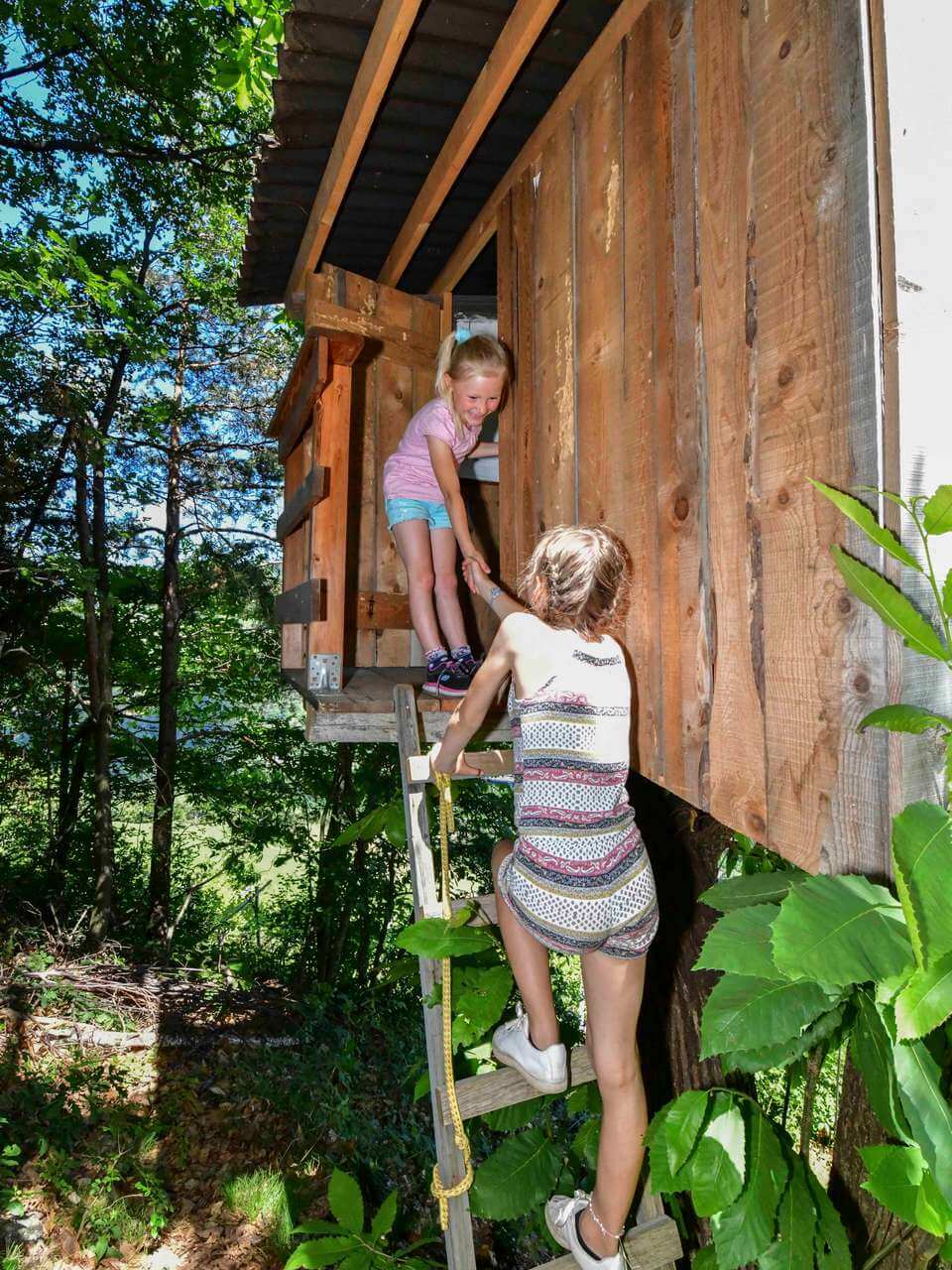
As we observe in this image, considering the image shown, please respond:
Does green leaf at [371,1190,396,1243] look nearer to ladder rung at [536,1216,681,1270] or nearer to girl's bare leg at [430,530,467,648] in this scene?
ladder rung at [536,1216,681,1270]

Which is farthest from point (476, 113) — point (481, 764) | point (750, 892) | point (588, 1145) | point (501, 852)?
point (588, 1145)

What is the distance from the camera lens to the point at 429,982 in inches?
95.7

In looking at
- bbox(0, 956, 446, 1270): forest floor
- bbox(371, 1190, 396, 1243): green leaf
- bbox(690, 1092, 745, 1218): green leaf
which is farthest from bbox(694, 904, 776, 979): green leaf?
bbox(0, 956, 446, 1270): forest floor

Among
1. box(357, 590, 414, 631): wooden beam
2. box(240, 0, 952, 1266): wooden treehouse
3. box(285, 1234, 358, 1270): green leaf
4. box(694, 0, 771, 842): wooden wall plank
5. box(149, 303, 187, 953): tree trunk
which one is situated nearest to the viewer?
box(240, 0, 952, 1266): wooden treehouse

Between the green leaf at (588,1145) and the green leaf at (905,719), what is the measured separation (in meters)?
1.92

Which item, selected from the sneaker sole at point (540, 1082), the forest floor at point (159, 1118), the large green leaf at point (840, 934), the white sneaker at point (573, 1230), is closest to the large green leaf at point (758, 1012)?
the large green leaf at point (840, 934)

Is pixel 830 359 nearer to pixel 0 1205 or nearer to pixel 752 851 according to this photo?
pixel 752 851

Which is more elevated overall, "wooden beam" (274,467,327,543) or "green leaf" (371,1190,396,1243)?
"wooden beam" (274,467,327,543)

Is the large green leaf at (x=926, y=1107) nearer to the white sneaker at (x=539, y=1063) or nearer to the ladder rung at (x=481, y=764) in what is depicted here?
the white sneaker at (x=539, y=1063)

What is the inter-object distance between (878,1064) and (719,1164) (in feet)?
1.68

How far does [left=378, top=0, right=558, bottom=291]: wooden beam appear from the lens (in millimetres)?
2285

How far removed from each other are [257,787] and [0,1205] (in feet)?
21.0

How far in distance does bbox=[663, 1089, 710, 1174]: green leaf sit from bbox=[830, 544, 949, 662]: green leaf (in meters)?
0.99

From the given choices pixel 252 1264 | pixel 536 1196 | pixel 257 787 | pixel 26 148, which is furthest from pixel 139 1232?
pixel 26 148
